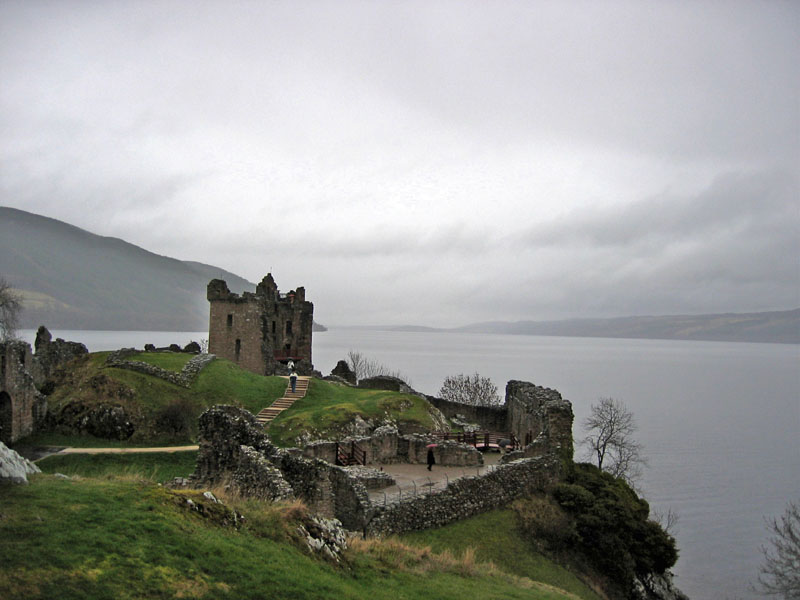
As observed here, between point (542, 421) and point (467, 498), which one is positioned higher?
point (542, 421)

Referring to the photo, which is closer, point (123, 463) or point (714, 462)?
point (123, 463)

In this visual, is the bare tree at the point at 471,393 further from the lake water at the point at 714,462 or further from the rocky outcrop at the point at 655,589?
the rocky outcrop at the point at 655,589

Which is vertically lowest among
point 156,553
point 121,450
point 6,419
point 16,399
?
point 121,450

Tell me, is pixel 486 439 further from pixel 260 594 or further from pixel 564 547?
pixel 260 594

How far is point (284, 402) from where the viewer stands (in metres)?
37.8

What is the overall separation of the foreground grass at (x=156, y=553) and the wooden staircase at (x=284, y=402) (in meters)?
21.0

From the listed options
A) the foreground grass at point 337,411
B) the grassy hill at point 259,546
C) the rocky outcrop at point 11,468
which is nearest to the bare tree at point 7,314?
the grassy hill at point 259,546

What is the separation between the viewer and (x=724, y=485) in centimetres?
5684

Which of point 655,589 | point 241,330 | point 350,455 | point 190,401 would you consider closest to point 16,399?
point 190,401

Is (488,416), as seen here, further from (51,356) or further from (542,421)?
(51,356)

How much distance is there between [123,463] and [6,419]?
320 inches

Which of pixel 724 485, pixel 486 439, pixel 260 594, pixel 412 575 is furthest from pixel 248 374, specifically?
pixel 724 485

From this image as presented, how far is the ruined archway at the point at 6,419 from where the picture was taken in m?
29.5

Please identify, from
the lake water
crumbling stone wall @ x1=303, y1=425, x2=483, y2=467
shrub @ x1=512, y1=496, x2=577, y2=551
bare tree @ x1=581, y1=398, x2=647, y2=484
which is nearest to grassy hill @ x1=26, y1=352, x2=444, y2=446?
crumbling stone wall @ x1=303, y1=425, x2=483, y2=467
